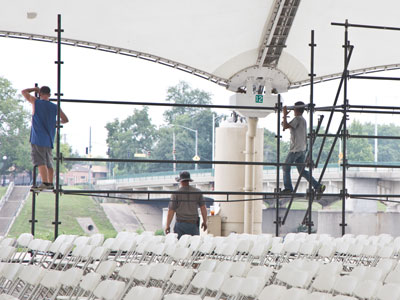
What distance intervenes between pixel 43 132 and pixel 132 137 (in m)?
45.3

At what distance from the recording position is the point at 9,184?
5150 cm

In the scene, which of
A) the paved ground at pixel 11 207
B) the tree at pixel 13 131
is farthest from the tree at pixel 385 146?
the paved ground at pixel 11 207

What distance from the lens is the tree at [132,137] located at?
2142 inches

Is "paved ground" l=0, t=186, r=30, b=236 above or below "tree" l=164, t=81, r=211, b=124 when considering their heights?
below

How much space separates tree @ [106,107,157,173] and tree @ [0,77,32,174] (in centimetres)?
612

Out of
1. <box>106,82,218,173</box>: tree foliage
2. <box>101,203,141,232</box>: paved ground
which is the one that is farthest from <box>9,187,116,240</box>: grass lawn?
<box>106,82,218,173</box>: tree foliage

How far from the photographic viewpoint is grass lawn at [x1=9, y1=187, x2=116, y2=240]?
4525 centimetres

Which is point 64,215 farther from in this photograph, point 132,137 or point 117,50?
point 117,50

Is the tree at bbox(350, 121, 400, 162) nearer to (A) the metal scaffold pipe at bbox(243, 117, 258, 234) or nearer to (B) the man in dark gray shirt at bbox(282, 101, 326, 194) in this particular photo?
(A) the metal scaffold pipe at bbox(243, 117, 258, 234)

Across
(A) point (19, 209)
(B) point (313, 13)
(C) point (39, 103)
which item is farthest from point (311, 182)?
(A) point (19, 209)

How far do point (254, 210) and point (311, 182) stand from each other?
783 cm

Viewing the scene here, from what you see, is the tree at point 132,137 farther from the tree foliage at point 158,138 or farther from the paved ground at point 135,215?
the paved ground at point 135,215

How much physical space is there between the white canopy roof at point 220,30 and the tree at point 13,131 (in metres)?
36.8

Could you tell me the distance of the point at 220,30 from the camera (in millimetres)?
13195
